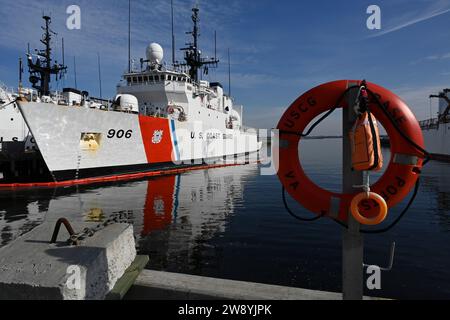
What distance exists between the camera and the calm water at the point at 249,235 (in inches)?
203

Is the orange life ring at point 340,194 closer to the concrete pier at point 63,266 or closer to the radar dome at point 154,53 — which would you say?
the concrete pier at point 63,266

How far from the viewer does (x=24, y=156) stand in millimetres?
18703

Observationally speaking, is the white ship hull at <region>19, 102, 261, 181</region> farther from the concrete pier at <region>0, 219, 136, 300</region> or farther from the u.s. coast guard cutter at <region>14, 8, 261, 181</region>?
the concrete pier at <region>0, 219, 136, 300</region>

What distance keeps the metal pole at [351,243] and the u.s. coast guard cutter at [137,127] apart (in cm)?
1595

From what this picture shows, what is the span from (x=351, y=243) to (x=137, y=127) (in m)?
17.6

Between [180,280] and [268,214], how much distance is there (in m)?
6.90

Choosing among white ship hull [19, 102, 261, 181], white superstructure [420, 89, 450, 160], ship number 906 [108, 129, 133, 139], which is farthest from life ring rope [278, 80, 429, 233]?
A: white superstructure [420, 89, 450, 160]

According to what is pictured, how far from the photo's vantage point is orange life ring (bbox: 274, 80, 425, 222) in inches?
106

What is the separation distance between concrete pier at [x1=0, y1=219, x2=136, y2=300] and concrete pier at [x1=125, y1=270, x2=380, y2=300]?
0.30 meters

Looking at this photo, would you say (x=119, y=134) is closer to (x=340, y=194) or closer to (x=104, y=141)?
(x=104, y=141)

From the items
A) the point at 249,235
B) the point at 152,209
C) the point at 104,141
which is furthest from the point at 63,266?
the point at 104,141

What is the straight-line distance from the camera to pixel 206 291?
9.02 ft
